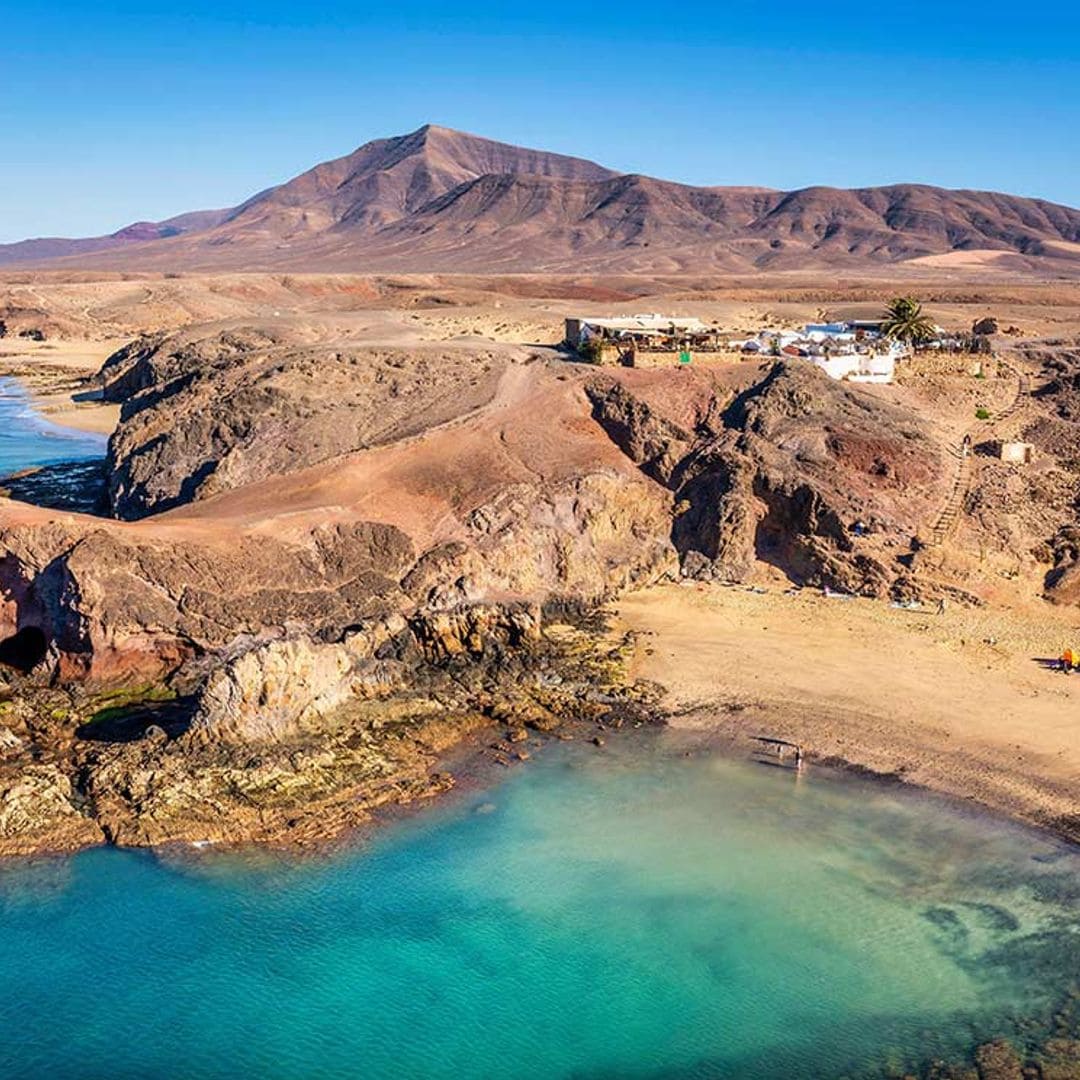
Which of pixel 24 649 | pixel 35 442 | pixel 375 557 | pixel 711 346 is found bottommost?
pixel 24 649

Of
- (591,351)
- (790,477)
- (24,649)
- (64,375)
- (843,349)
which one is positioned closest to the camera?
(24,649)

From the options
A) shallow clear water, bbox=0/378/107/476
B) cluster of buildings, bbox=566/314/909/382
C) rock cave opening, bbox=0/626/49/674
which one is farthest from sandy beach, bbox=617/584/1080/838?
shallow clear water, bbox=0/378/107/476

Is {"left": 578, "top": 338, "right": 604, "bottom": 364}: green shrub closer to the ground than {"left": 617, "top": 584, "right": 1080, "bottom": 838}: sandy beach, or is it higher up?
higher up

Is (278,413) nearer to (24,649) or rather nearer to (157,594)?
(157,594)

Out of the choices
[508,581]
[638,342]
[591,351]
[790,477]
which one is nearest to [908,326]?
[638,342]

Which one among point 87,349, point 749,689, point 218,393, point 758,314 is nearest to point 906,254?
point 758,314

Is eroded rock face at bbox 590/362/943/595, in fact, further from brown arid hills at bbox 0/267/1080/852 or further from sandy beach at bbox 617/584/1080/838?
sandy beach at bbox 617/584/1080/838

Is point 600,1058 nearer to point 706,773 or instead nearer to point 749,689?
point 706,773
